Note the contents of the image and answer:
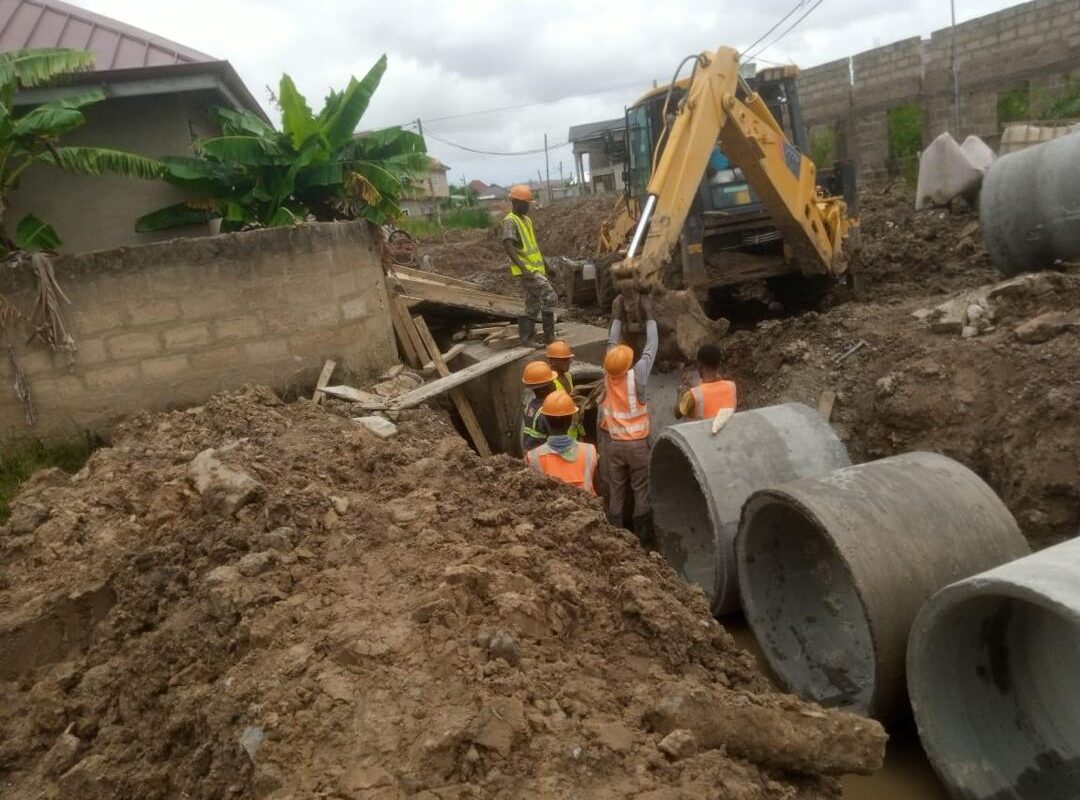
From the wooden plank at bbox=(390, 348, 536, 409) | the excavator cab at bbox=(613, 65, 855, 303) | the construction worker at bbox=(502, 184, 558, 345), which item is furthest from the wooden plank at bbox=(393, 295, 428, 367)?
the excavator cab at bbox=(613, 65, 855, 303)

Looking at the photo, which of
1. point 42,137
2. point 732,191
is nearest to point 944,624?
point 732,191

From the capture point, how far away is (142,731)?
3188mm

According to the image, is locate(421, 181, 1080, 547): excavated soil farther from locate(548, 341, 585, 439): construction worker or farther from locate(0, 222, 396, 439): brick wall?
locate(0, 222, 396, 439): brick wall

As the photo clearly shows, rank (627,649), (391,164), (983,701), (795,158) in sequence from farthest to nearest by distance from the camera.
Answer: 1. (391,164)
2. (795,158)
3. (983,701)
4. (627,649)

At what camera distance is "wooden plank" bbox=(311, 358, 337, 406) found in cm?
715

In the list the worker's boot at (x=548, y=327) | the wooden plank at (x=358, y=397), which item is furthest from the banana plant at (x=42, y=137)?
the worker's boot at (x=548, y=327)

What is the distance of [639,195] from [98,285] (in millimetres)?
6444

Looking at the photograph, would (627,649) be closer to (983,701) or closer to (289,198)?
(983,701)

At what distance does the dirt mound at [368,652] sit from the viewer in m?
2.48

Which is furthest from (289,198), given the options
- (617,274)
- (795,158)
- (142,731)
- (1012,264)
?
(1012,264)

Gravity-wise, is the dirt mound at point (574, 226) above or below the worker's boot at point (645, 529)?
above

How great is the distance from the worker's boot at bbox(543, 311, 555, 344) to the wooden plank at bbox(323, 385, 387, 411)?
2.07 metres

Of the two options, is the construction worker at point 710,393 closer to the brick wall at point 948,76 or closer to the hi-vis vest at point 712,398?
the hi-vis vest at point 712,398

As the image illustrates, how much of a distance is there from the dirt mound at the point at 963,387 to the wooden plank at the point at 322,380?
3.97 metres
